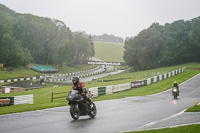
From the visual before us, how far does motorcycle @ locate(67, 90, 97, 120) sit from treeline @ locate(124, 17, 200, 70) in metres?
84.2

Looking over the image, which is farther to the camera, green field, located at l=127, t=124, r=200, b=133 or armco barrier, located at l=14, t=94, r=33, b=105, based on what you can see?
armco barrier, located at l=14, t=94, r=33, b=105

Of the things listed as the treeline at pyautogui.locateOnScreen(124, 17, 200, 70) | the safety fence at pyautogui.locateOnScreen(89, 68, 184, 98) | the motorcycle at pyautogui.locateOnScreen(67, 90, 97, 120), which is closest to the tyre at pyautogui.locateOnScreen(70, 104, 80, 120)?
the motorcycle at pyautogui.locateOnScreen(67, 90, 97, 120)

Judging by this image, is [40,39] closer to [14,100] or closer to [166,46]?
[166,46]

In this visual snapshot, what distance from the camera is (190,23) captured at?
107m

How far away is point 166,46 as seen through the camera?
324 ft

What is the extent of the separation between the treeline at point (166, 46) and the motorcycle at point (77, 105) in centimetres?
8420

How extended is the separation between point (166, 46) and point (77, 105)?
295 feet

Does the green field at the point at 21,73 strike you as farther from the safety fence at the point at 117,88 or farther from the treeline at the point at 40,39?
the safety fence at the point at 117,88

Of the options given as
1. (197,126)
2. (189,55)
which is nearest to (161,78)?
(197,126)

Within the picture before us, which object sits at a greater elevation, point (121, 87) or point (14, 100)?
point (14, 100)

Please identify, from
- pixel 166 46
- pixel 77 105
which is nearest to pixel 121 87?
pixel 77 105

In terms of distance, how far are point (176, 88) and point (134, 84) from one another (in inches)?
603

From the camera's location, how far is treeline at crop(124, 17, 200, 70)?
97.5 metres

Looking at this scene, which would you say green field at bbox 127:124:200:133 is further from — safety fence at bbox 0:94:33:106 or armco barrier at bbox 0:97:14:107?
safety fence at bbox 0:94:33:106
